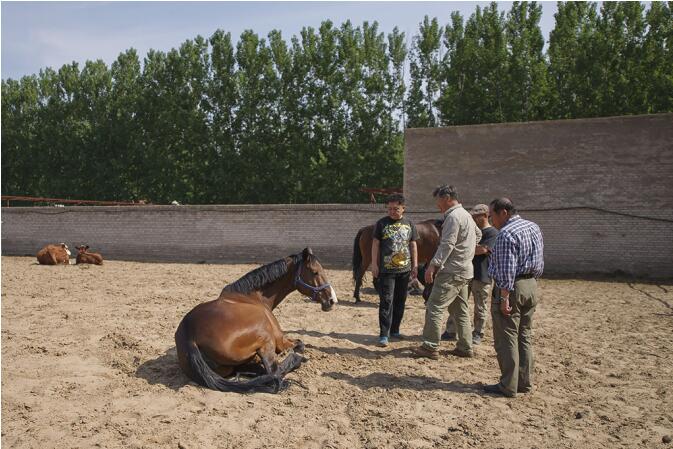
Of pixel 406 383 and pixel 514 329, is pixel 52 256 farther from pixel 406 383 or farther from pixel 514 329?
pixel 514 329

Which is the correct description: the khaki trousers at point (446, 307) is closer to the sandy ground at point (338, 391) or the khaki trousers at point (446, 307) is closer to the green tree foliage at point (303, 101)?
the sandy ground at point (338, 391)

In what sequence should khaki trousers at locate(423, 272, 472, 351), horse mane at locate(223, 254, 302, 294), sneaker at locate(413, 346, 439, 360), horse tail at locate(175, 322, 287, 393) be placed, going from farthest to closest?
sneaker at locate(413, 346, 439, 360), horse mane at locate(223, 254, 302, 294), khaki trousers at locate(423, 272, 472, 351), horse tail at locate(175, 322, 287, 393)

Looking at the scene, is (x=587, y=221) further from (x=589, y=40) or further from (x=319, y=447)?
(x=319, y=447)

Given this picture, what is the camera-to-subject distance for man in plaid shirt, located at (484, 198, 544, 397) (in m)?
4.32

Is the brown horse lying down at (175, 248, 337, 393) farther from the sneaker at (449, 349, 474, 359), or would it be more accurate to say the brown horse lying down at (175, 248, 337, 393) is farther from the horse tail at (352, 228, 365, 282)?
the horse tail at (352, 228, 365, 282)

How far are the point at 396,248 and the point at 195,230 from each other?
42.9 ft

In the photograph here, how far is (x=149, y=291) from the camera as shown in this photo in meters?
10.3

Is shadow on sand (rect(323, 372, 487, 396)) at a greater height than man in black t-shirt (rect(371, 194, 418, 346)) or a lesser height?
lesser

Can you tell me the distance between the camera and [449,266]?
5371mm

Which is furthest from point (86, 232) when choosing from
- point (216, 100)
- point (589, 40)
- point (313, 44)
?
point (589, 40)

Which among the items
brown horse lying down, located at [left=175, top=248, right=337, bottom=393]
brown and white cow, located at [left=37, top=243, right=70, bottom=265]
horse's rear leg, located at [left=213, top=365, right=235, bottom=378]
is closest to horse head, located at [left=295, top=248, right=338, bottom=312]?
brown horse lying down, located at [left=175, top=248, right=337, bottom=393]

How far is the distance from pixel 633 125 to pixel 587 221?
290 cm

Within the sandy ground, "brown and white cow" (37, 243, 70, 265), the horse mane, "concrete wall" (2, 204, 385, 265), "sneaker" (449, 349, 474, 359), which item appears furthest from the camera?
"concrete wall" (2, 204, 385, 265)

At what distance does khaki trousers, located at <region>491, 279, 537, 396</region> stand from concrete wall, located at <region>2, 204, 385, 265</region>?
36.4ft
